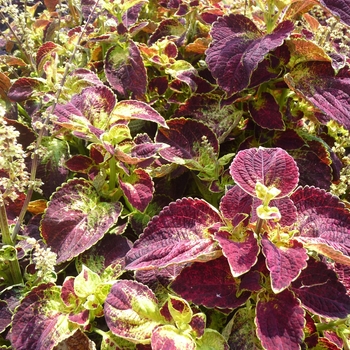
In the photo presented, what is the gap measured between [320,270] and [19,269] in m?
0.63

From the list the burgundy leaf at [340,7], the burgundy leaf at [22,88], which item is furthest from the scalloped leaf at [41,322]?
the burgundy leaf at [340,7]

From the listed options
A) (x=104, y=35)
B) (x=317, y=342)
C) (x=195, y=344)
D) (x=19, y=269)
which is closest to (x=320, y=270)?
(x=317, y=342)

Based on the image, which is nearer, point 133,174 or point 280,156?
point 280,156

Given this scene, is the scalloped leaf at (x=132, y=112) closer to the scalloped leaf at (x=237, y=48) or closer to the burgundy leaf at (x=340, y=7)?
the scalloped leaf at (x=237, y=48)

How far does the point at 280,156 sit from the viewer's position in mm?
918

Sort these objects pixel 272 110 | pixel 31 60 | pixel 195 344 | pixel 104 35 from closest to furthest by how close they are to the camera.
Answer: pixel 195 344, pixel 272 110, pixel 104 35, pixel 31 60

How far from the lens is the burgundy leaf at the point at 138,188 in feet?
3.50

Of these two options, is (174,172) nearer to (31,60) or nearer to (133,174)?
(133,174)

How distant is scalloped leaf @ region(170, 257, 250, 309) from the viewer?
34.1 inches

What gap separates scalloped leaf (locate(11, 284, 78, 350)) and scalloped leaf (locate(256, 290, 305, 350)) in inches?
13.6

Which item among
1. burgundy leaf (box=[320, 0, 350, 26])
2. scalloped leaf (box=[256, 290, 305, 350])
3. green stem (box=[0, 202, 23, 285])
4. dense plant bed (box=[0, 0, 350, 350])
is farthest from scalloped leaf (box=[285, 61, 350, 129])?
green stem (box=[0, 202, 23, 285])

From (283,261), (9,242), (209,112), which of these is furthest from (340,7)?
(9,242)

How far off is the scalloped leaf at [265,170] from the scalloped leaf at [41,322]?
420 millimetres

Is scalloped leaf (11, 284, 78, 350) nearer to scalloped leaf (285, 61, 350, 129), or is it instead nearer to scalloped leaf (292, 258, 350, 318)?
scalloped leaf (292, 258, 350, 318)
